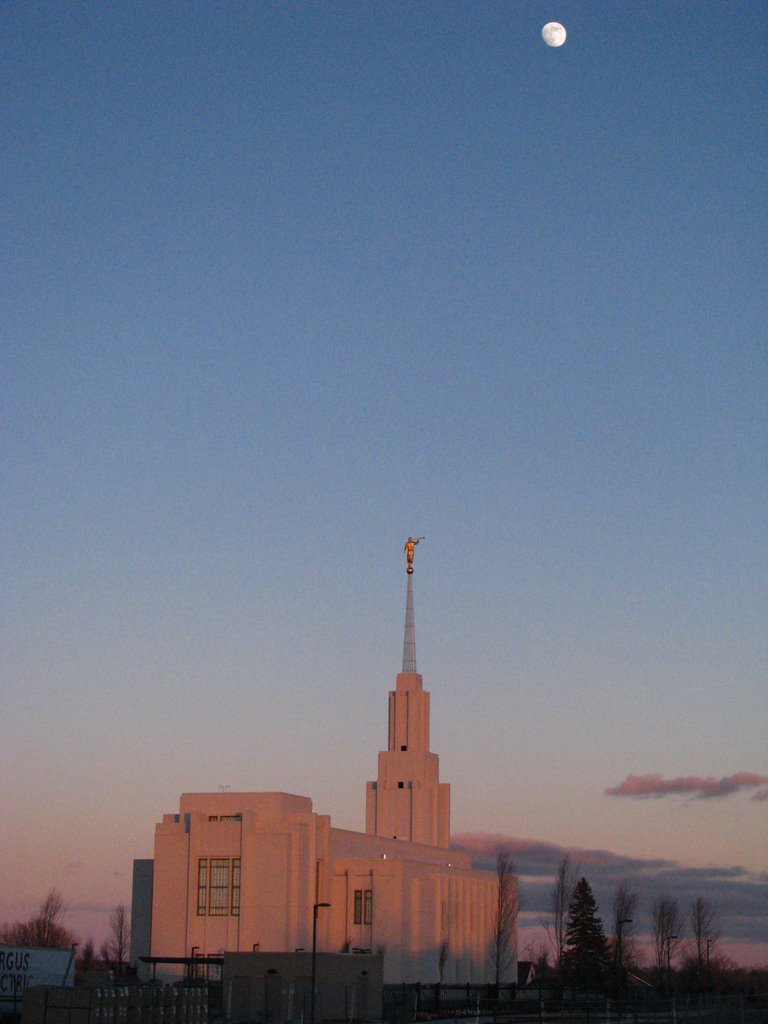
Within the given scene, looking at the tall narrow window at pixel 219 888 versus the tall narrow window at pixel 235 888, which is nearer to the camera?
the tall narrow window at pixel 235 888

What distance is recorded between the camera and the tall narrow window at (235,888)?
78.9 meters

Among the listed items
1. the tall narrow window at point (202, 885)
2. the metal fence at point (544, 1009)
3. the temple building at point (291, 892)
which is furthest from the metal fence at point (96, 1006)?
the tall narrow window at point (202, 885)

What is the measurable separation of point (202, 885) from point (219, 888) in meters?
1.10

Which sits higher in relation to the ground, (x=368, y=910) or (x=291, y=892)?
(x=291, y=892)

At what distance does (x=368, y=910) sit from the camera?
83188mm

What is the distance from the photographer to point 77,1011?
44.0 m

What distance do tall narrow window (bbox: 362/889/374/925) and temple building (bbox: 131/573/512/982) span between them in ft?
0.20

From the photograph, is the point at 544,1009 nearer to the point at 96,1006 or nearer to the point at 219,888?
the point at 219,888

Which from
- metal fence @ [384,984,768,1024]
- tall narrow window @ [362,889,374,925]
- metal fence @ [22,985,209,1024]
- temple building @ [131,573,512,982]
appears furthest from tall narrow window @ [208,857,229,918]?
metal fence @ [22,985,209,1024]

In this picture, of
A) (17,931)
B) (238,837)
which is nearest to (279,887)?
(238,837)

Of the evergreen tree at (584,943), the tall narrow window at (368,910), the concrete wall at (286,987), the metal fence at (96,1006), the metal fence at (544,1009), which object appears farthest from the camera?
the evergreen tree at (584,943)

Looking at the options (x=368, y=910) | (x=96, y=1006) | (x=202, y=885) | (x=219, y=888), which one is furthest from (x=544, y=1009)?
(x=96, y=1006)

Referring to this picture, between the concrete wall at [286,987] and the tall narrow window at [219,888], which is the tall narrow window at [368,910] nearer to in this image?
the tall narrow window at [219,888]

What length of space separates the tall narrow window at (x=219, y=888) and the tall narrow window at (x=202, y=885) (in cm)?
33
